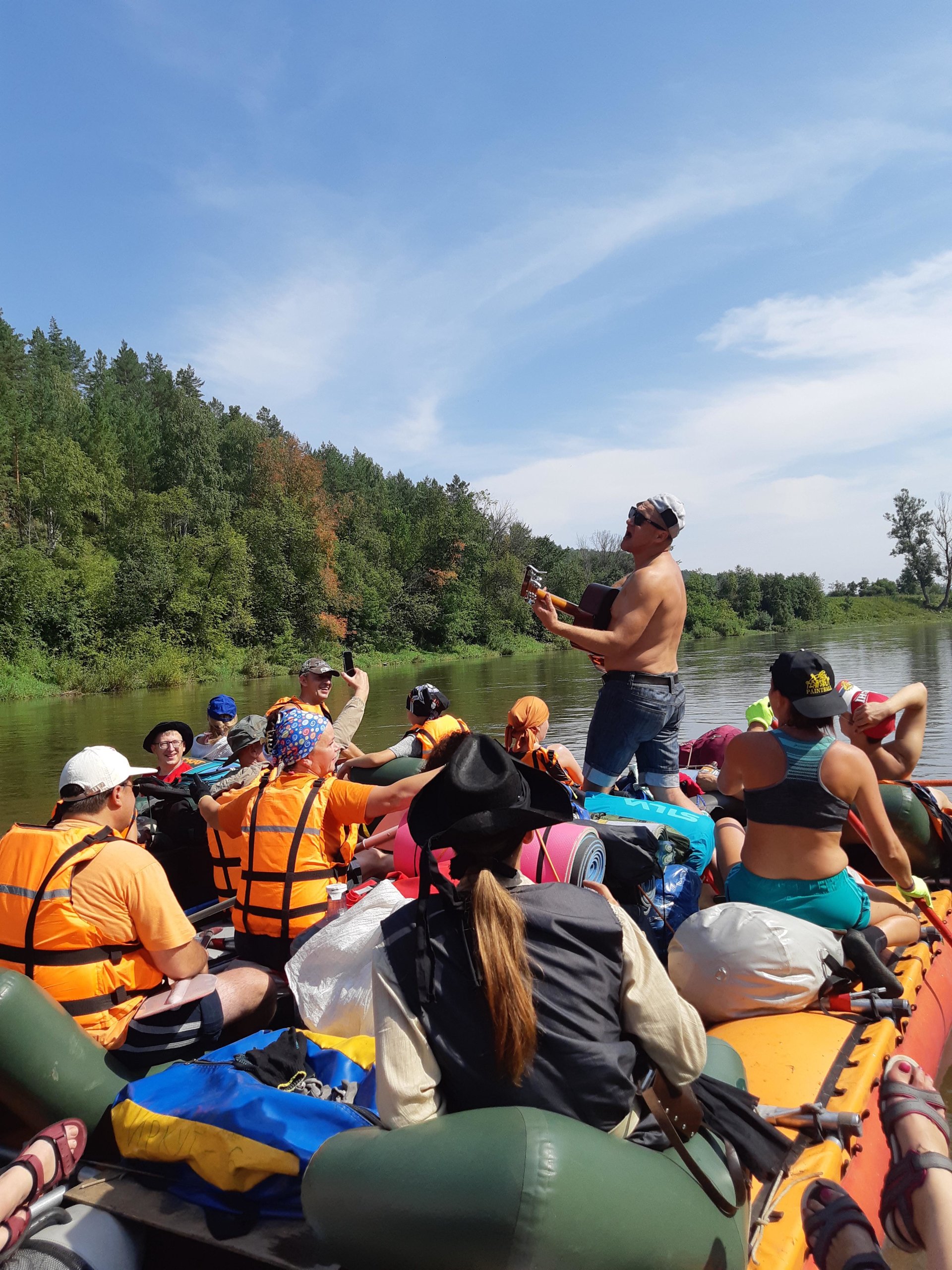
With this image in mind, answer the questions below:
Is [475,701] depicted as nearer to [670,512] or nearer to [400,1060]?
[670,512]

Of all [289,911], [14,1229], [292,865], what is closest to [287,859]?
[292,865]

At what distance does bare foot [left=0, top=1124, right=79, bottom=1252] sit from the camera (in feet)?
6.65

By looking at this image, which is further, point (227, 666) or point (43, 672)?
point (227, 666)

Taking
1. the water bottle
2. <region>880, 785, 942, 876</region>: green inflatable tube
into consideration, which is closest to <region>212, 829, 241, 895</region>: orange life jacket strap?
the water bottle

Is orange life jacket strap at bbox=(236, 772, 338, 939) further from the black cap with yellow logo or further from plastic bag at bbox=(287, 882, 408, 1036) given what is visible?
the black cap with yellow logo

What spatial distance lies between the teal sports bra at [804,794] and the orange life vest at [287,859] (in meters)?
1.69

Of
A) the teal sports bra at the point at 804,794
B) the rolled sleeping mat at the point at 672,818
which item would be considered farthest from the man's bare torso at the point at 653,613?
the teal sports bra at the point at 804,794

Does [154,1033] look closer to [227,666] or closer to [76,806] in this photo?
[76,806]

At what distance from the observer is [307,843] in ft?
11.2

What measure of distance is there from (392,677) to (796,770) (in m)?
32.2

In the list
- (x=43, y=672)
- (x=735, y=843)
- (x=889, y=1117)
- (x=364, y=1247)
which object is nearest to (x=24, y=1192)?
(x=364, y=1247)

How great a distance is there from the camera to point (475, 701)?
2309cm

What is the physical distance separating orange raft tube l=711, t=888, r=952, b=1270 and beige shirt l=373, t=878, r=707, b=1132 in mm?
579

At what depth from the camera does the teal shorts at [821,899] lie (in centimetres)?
322
